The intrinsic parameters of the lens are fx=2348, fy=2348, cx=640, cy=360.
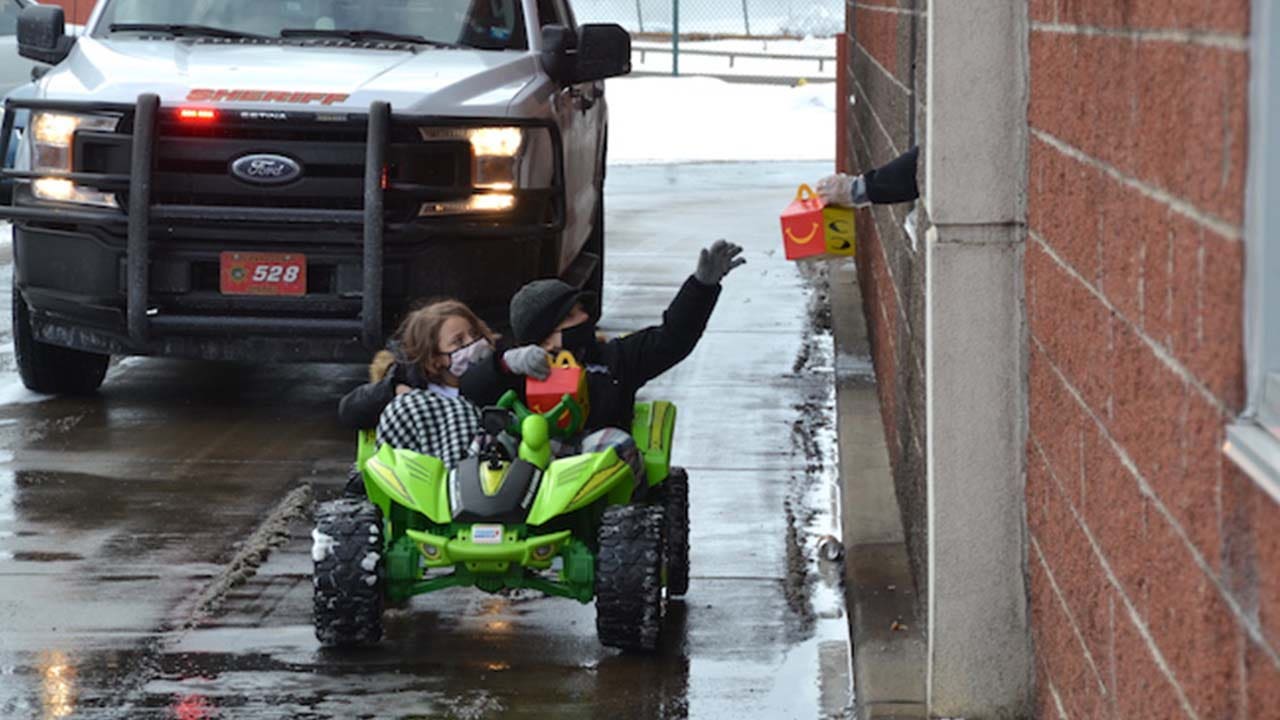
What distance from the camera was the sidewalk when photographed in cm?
576

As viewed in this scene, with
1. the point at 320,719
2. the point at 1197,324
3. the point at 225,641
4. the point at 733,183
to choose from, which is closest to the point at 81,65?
the point at 225,641

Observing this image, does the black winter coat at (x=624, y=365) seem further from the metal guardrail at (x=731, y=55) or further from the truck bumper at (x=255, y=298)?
the metal guardrail at (x=731, y=55)

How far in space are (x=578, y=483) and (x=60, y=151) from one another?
14.1ft

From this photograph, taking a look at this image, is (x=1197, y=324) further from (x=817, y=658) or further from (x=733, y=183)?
(x=733, y=183)

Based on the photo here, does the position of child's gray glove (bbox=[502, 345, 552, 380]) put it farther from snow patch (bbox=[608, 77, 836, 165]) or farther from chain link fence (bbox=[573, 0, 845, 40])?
chain link fence (bbox=[573, 0, 845, 40])

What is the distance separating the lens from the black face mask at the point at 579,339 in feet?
22.0

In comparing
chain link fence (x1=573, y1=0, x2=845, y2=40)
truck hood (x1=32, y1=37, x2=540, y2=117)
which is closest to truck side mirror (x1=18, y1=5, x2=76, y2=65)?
truck hood (x1=32, y1=37, x2=540, y2=117)

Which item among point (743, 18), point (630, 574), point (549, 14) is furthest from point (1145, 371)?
point (743, 18)

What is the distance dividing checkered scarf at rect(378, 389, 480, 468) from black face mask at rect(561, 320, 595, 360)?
36cm

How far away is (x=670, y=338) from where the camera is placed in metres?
6.67

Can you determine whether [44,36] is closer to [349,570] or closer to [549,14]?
[549,14]

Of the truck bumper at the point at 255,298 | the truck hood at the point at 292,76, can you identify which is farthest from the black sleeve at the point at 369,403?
the truck hood at the point at 292,76

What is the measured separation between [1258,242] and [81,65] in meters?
8.35

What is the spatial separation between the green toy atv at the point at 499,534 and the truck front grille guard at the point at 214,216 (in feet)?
9.99
